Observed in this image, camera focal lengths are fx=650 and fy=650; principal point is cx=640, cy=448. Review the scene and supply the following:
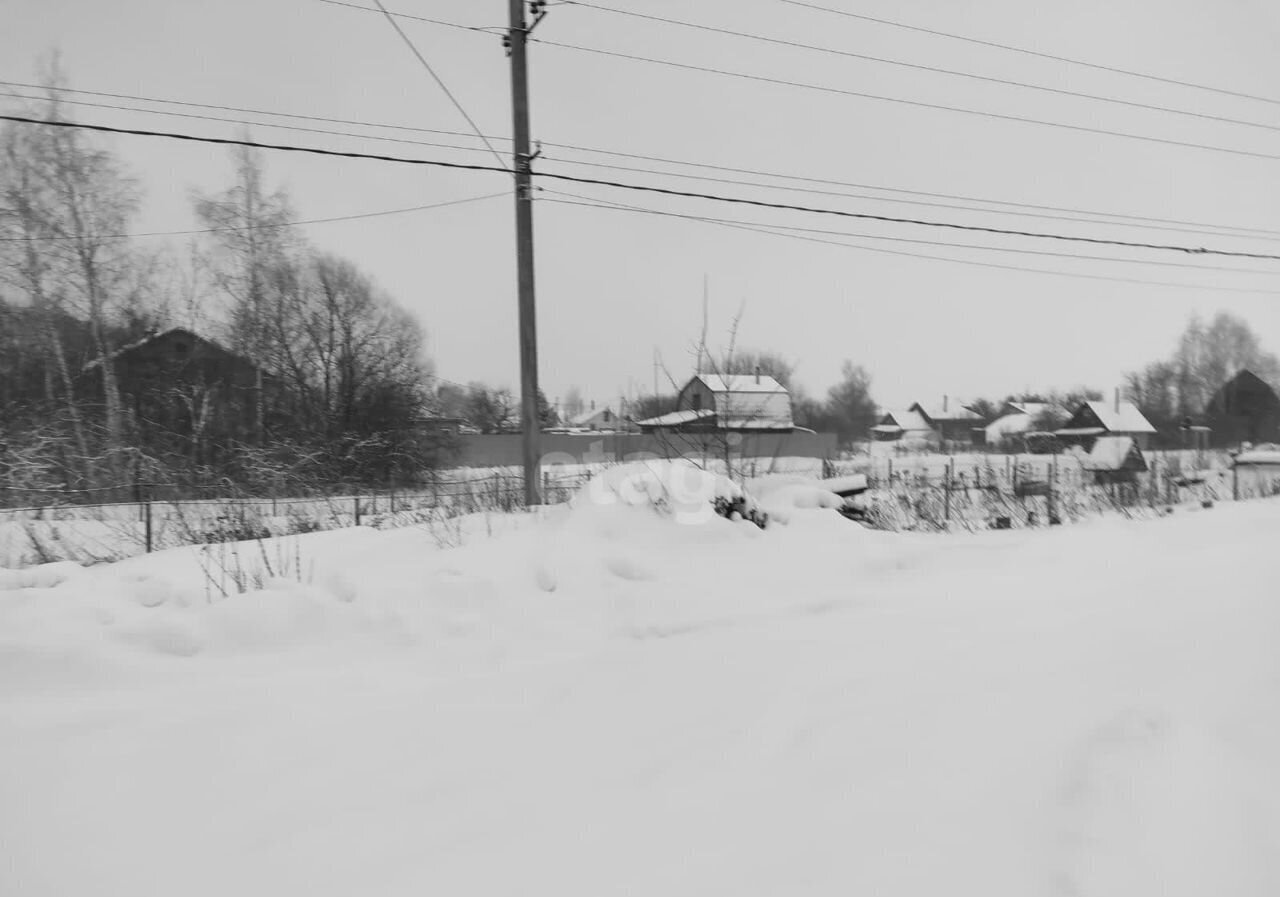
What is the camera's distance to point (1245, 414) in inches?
1710

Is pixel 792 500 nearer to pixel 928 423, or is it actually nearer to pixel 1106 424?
pixel 1106 424

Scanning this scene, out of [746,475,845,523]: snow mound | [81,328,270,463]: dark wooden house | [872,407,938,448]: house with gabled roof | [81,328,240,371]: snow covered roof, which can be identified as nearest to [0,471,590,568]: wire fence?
[746,475,845,523]: snow mound

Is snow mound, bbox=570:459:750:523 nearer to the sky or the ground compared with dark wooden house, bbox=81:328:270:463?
nearer to the ground

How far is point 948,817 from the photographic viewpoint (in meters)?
2.10

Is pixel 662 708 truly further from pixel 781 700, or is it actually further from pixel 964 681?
pixel 964 681

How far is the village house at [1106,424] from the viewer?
1801 inches

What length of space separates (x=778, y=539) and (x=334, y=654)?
3.77 metres

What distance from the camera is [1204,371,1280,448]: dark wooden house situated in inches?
1666

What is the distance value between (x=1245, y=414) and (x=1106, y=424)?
316 inches

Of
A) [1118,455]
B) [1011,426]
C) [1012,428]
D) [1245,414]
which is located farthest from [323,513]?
[1011,426]

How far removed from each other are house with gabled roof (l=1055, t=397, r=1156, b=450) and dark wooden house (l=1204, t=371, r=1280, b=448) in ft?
12.4

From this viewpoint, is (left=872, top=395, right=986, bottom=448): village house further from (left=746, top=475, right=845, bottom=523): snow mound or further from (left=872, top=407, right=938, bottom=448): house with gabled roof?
(left=746, top=475, right=845, bottom=523): snow mound

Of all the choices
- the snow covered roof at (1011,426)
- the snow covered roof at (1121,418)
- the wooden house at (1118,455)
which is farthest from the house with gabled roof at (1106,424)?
the wooden house at (1118,455)

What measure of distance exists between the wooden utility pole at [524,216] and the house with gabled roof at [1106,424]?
49.7 m
